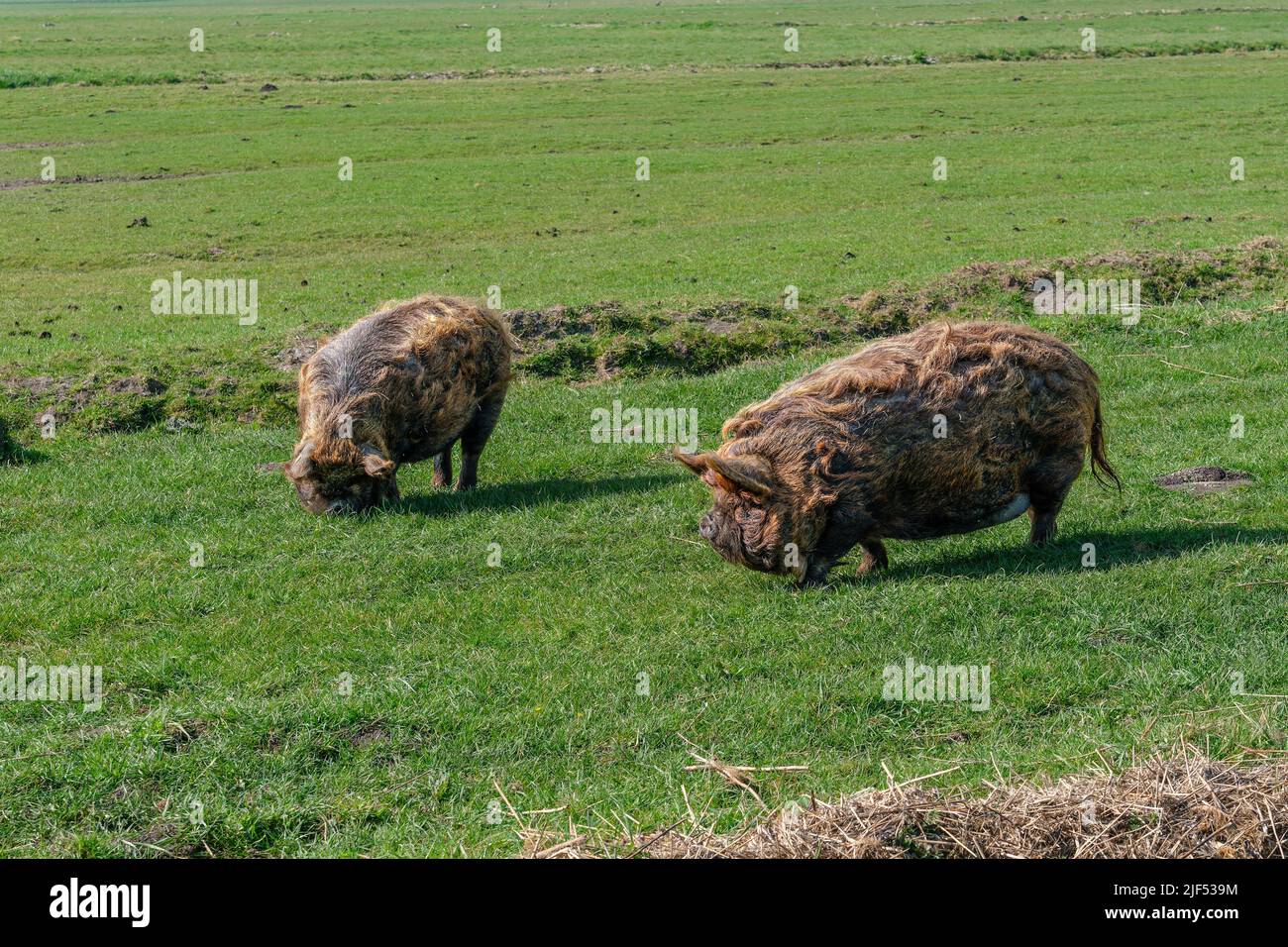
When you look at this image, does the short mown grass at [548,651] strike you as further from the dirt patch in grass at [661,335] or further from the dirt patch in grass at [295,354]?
the dirt patch in grass at [295,354]

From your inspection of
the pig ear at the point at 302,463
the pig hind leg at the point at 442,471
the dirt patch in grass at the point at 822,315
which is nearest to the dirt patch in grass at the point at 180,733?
the pig ear at the point at 302,463

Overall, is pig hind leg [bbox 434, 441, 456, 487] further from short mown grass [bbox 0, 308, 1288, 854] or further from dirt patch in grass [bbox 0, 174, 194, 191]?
dirt patch in grass [bbox 0, 174, 194, 191]

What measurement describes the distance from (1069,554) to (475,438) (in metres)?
7.51

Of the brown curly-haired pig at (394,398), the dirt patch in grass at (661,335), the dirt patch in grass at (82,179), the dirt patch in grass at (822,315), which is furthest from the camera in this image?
the dirt patch in grass at (82,179)

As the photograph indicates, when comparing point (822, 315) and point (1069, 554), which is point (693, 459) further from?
point (822, 315)

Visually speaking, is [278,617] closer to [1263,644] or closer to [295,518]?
[295,518]

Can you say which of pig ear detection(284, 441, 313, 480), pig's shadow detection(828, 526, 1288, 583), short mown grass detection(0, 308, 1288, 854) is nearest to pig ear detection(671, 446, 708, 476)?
short mown grass detection(0, 308, 1288, 854)

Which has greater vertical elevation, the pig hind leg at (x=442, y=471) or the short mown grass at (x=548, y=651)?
the pig hind leg at (x=442, y=471)

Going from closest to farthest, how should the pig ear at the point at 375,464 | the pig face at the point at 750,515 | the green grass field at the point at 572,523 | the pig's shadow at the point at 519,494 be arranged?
the green grass field at the point at 572,523
the pig face at the point at 750,515
the pig ear at the point at 375,464
the pig's shadow at the point at 519,494

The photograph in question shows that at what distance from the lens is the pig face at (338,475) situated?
15141 millimetres

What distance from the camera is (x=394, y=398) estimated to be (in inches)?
621

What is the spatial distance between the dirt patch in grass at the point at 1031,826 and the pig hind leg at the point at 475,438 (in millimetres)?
9512

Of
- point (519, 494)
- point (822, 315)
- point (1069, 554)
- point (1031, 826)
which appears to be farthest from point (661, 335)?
point (1031, 826)
